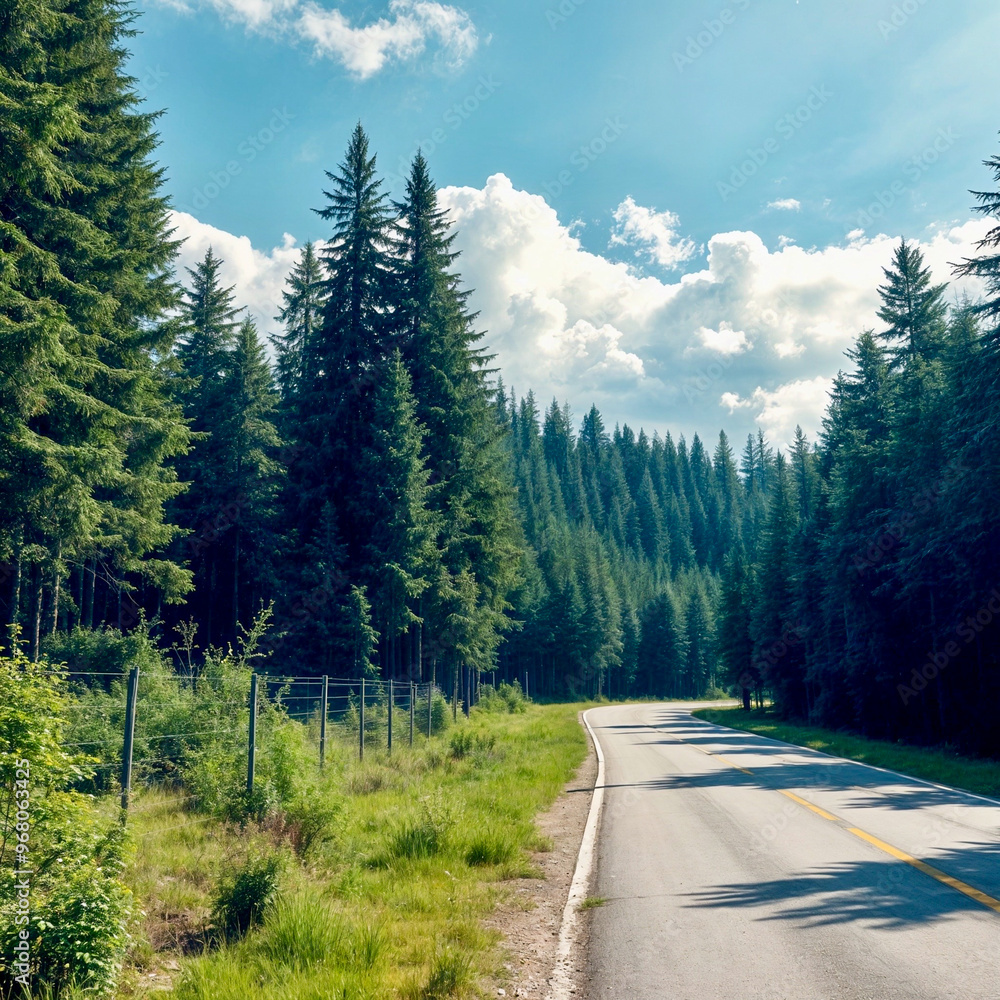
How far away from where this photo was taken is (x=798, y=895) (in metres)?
6.73

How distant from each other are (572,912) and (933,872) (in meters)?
3.79

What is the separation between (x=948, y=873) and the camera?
7.36m

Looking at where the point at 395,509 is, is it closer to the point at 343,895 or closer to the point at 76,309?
the point at 76,309

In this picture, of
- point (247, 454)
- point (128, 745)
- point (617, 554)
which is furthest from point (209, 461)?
point (617, 554)

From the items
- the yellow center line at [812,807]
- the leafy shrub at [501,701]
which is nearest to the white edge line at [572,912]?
the yellow center line at [812,807]

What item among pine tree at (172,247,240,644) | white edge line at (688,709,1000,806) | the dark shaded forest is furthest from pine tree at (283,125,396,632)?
white edge line at (688,709,1000,806)

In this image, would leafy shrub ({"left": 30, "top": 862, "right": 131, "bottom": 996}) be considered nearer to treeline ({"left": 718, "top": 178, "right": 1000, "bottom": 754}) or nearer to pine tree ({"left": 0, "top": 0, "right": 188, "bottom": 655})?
pine tree ({"left": 0, "top": 0, "right": 188, "bottom": 655})

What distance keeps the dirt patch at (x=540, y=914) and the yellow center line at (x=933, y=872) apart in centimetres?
353

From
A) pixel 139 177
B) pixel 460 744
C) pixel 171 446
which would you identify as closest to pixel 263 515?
pixel 171 446

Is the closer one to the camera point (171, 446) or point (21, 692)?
point (21, 692)

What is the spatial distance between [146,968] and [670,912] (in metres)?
4.21

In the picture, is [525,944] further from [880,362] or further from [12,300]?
[880,362]

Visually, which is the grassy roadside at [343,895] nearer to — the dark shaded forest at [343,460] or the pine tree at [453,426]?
the dark shaded forest at [343,460]

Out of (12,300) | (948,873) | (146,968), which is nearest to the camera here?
(146,968)
